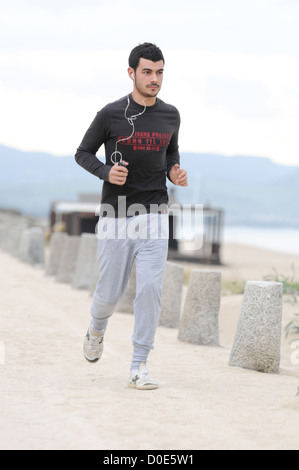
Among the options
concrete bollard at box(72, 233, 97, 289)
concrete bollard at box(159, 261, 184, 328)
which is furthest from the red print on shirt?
concrete bollard at box(72, 233, 97, 289)

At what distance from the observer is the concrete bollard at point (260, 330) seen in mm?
7277

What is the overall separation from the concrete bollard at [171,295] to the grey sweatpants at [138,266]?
13.7ft

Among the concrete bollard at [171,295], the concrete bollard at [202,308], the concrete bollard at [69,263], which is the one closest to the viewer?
the concrete bollard at [202,308]

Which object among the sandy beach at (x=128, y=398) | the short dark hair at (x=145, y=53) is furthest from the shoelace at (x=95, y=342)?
the short dark hair at (x=145, y=53)

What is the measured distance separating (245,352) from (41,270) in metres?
12.3

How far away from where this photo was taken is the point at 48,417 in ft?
16.6

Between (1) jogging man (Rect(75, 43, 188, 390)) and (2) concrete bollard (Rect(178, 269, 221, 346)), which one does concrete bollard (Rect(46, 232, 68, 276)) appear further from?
(1) jogging man (Rect(75, 43, 188, 390))

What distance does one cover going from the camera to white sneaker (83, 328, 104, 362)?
21.0 ft

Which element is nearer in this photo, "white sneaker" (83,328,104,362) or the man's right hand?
the man's right hand

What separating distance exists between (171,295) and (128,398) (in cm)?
469

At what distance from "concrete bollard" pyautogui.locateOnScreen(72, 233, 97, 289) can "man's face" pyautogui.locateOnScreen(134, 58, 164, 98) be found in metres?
8.02

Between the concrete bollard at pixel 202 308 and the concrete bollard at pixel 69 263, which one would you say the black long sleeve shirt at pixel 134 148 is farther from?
the concrete bollard at pixel 69 263

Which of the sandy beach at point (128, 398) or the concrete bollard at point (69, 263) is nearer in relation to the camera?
the sandy beach at point (128, 398)
